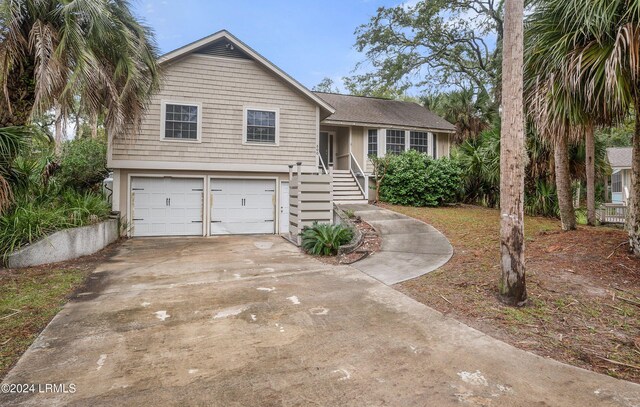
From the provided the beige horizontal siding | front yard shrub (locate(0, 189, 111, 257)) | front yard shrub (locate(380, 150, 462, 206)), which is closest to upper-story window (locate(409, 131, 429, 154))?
front yard shrub (locate(380, 150, 462, 206))

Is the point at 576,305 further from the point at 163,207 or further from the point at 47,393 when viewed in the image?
the point at 163,207

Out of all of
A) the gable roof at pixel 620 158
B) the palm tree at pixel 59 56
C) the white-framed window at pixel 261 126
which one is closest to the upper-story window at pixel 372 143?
the white-framed window at pixel 261 126

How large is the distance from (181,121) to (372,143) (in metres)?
8.50

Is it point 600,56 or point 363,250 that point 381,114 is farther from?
point 600,56

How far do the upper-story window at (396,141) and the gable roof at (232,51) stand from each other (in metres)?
4.75

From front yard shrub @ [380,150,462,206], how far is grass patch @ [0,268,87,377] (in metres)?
10.5

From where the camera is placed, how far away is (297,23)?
18.2m

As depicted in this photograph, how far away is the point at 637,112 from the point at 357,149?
428 inches

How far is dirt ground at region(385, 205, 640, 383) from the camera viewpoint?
130 inches

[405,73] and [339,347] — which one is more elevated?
[405,73]

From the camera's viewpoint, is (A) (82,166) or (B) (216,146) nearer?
(A) (82,166)

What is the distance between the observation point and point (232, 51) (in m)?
11.5

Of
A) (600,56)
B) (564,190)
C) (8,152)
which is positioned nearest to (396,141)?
(564,190)

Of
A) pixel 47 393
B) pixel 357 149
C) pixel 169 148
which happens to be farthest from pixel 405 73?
pixel 47 393
